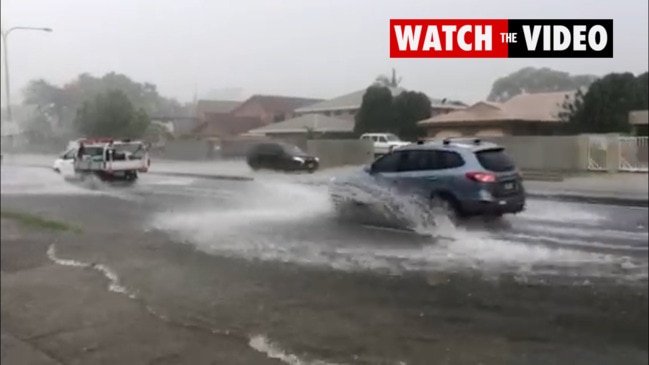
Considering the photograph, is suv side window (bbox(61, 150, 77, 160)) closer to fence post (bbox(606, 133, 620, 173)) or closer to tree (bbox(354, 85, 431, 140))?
tree (bbox(354, 85, 431, 140))

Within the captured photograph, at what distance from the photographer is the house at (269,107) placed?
336 cm

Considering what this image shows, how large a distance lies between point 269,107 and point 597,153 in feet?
5.23

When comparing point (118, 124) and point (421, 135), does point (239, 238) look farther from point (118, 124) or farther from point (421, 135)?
point (421, 135)

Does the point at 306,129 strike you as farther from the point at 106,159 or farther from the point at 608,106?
the point at 106,159

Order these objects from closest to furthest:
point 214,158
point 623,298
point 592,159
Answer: point 592,159
point 623,298
point 214,158

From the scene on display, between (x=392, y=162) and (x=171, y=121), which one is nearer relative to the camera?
(x=392, y=162)

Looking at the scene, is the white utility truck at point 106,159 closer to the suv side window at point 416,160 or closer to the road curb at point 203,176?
the road curb at point 203,176

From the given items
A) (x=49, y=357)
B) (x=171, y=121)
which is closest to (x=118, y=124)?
(x=171, y=121)

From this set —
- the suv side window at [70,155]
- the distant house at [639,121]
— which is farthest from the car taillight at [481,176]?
the suv side window at [70,155]

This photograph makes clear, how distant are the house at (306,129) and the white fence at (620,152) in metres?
1.11

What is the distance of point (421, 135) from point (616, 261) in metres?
1.55

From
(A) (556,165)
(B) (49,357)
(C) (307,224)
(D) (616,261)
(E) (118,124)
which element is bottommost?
(B) (49,357)

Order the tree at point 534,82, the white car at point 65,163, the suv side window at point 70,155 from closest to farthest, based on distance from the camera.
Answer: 1. the tree at point 534,82
2. the suv side window at point 70,155
3. the white car at point 65,163

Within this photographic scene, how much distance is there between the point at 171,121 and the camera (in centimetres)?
371
